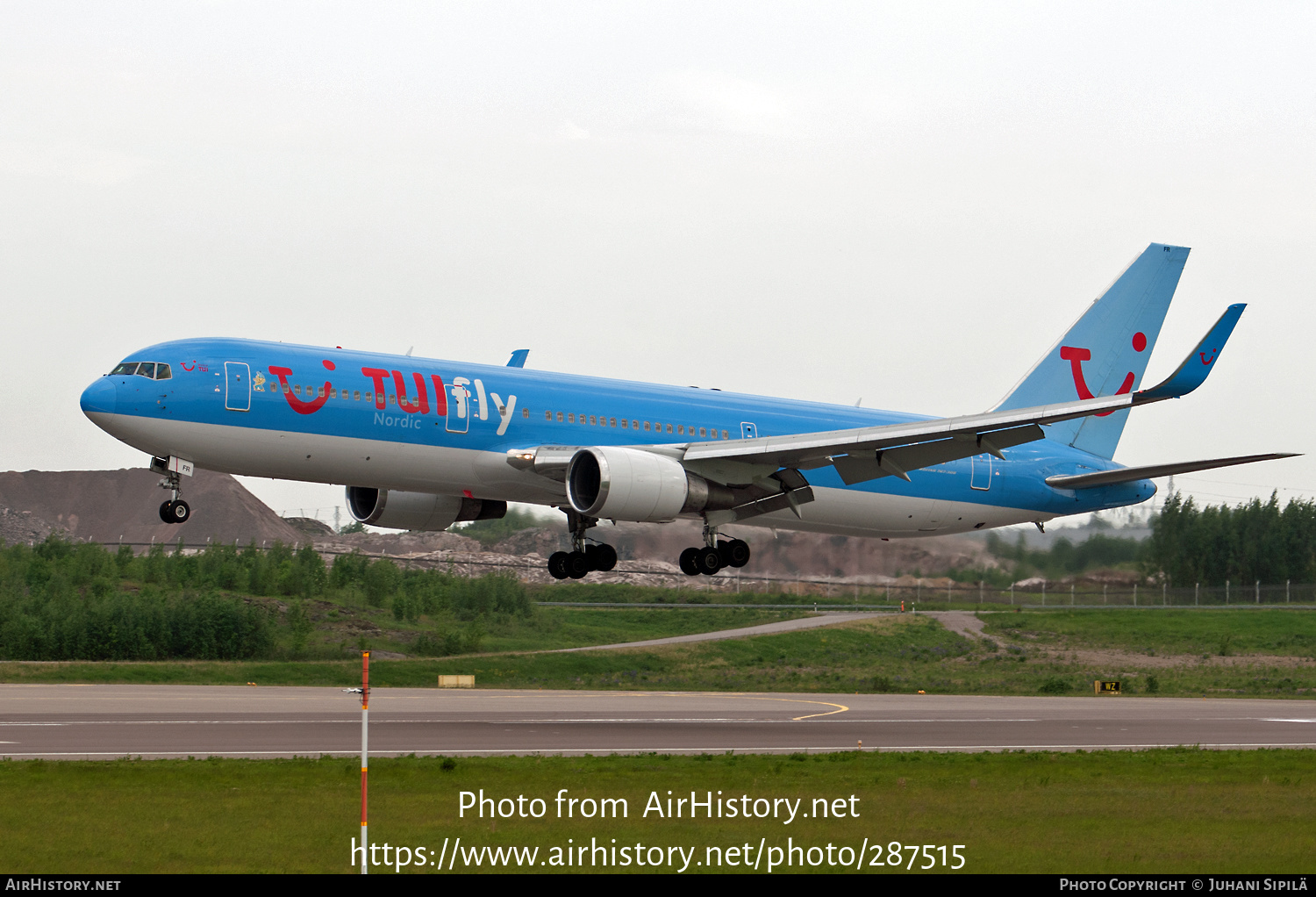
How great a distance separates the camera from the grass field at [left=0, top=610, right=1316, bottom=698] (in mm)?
55812

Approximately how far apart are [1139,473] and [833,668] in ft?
92.7

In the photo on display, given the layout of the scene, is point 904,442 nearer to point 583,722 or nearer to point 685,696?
point 583,722

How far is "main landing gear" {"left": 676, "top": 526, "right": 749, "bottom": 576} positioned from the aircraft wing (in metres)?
3.03

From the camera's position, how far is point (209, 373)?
32094mm

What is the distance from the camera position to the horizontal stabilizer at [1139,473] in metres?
35.3

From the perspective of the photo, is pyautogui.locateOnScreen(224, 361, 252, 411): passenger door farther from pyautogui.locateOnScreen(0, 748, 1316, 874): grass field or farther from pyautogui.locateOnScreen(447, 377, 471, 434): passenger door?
pyautogui.locateOnScreen(0, 748, 1316, 874): grass field

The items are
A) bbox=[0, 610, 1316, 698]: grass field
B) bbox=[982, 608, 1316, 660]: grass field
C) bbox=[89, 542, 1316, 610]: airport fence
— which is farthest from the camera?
bbox=[982, 608, 1316, 660]: grass field

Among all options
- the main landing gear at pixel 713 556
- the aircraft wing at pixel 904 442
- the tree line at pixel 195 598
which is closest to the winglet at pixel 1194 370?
the aircraft wing at pixel 904 442

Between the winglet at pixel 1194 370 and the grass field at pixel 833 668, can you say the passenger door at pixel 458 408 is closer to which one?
the winglet at pixel 1194 370

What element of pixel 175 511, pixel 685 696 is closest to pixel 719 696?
pixel 685 696

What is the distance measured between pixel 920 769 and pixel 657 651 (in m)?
40.8

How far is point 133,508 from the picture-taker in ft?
383

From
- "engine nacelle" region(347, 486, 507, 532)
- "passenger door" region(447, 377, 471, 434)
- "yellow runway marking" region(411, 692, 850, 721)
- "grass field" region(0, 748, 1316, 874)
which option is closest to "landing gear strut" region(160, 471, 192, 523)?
"passenger door" region(447, 377, 471, 434)
